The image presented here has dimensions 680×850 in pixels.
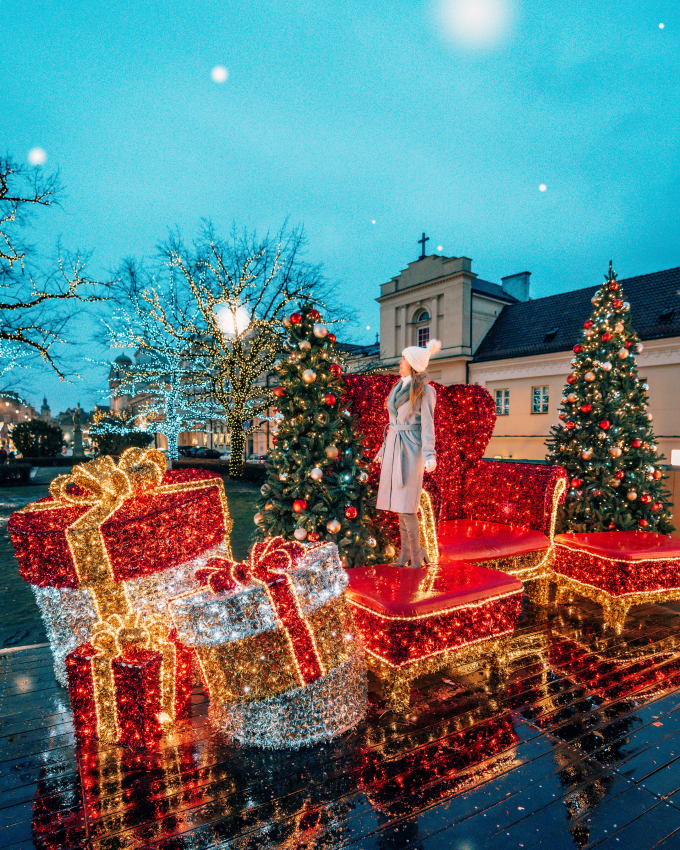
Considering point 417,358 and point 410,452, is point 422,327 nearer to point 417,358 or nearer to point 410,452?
point 417,358

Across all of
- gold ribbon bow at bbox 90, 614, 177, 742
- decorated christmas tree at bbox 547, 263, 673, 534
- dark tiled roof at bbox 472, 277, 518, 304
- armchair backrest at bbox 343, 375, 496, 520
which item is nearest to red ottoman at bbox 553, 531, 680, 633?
armchair backrest at bbox 343, 375, 496, 520

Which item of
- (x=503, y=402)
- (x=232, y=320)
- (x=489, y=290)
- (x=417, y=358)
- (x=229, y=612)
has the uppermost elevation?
(x=489, y=290)

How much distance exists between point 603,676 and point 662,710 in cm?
39

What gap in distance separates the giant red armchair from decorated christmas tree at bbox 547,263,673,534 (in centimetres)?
152

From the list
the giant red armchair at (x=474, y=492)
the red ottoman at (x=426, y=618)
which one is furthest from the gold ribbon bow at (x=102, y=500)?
the giant red armchair at (x=474, y=492)

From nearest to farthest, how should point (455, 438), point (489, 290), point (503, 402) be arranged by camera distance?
point (455, 438) → point (503, 402) → point (489, 290)

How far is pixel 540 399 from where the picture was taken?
19.5 m

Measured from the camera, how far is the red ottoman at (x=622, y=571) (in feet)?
11.7

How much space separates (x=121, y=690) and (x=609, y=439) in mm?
5825

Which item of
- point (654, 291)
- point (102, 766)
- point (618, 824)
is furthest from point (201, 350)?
point (654, 291)

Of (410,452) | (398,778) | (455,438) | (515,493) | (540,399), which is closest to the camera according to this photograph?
(398,778)

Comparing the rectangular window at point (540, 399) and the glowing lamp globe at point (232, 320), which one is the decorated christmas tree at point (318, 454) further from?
the rectangular window at point (540, 399)

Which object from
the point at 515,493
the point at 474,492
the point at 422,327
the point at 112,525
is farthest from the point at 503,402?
the point at 112,525

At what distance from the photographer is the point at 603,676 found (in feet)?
9.56
